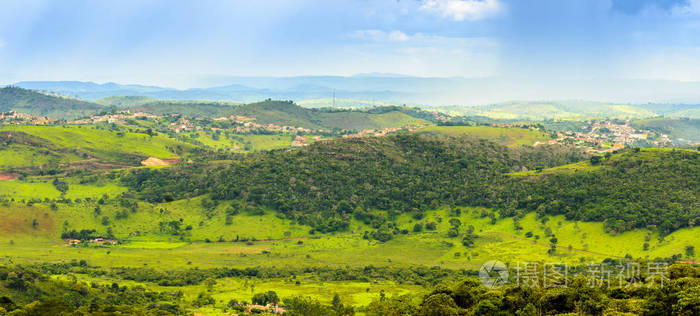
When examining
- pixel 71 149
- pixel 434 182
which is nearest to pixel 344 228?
pixel 434 182

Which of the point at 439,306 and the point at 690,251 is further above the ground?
the point at 439,306

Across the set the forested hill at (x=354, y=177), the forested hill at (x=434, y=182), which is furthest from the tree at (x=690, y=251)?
the forested hill at (x=354, y=177)

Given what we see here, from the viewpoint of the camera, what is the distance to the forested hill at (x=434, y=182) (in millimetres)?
86438

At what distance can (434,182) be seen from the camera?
11269cm

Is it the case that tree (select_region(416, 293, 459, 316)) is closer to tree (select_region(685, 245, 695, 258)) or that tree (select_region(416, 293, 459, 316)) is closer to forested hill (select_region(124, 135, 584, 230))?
tree (select_region(685, 245, 695, 258))

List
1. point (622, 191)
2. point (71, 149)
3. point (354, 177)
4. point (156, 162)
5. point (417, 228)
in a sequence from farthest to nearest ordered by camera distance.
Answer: point (156, 162), point (71, 149), point (354, 177), point (417, 228), point (622, 191)

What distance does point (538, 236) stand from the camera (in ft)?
282

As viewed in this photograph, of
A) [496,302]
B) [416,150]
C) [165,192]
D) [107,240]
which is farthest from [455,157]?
[496,302]

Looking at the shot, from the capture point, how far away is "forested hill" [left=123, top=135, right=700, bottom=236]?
86.4 metres

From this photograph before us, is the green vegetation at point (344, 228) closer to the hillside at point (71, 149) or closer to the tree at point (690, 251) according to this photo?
the tree at point (690, 251)

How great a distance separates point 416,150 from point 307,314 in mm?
81721

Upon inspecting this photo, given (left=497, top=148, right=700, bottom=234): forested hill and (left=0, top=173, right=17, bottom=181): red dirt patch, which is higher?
(left=497, top=148, right=700, bottom=234): forested hill

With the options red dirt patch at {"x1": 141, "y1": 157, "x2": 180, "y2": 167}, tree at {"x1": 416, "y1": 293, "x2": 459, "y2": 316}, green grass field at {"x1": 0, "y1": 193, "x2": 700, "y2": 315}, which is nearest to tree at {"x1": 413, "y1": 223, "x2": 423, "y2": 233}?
green grass field at {"x1": 0, "y1": 193, "x2": 700, "y2": 315}

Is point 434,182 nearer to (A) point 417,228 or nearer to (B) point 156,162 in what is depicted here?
(A) point 417,228
